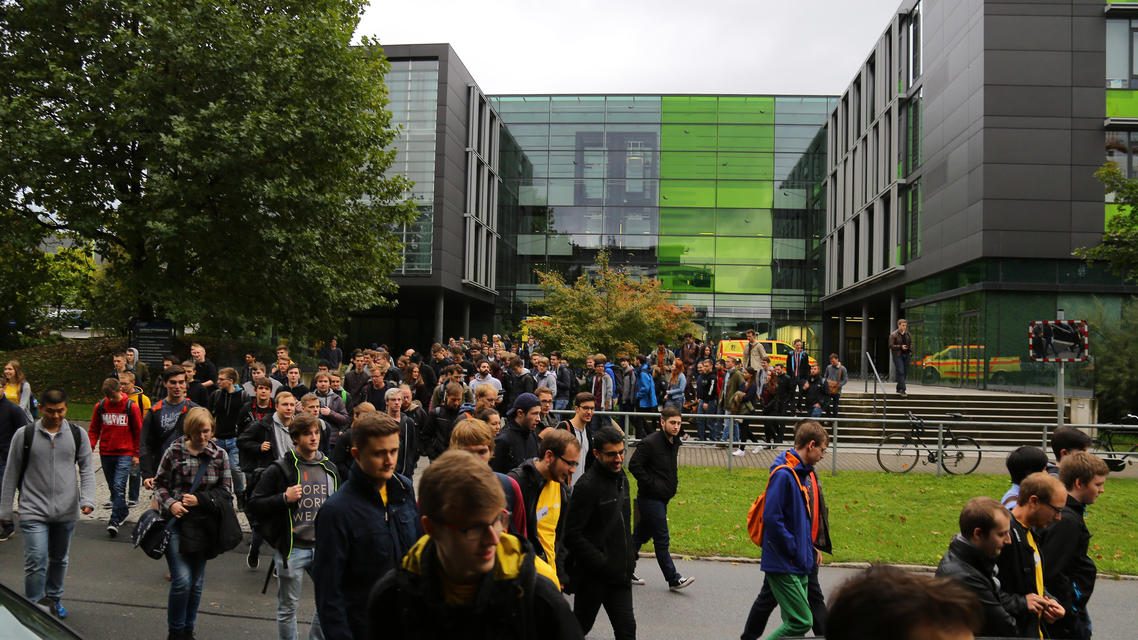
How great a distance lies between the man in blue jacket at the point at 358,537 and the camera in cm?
329

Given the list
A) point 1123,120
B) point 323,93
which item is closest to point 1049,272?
point 1123,120

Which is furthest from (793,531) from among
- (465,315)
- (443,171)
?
(465,315)

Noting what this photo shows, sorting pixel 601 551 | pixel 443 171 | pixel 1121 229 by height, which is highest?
pixel 443 171

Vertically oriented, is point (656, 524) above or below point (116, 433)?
below

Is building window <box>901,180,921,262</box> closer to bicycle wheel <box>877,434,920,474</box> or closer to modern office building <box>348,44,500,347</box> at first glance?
bicycle wheel <box>877,434,920,474</box>

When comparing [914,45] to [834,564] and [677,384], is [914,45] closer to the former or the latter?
[677,384]

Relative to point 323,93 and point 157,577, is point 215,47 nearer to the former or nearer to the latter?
point 323,93

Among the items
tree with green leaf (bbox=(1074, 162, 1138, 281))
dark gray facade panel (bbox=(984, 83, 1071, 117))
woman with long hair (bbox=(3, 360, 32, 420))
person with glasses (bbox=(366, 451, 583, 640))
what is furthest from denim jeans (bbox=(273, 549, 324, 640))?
dark gray facade panel (bbox=(984, 83, 1071, 117))

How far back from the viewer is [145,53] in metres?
18.0

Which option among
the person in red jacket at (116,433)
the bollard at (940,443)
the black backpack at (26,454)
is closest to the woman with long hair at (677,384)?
the bollard at (940,443)

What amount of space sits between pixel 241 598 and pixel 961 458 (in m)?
12.3

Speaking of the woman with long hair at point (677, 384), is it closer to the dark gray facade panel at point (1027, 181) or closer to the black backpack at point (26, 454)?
the black backpack at point (26, 454)

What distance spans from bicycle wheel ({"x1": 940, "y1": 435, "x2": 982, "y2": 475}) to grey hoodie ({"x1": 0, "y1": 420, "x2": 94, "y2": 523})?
1312cm

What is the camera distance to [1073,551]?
4113 millimetres
